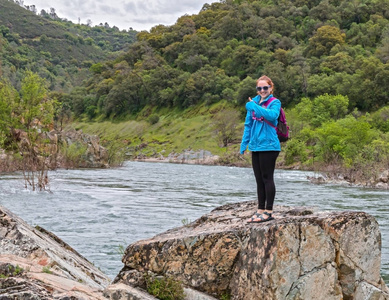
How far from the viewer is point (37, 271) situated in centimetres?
692

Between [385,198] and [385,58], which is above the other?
[385,58]

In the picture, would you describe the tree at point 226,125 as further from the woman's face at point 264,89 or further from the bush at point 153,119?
the woman's face at point 264,89

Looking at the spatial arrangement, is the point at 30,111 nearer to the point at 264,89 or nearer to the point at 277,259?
the point at 264,89

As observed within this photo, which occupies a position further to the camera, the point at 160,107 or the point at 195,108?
the point at 160,107

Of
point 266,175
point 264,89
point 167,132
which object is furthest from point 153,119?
point 266,175

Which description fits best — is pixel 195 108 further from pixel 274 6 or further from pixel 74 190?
pixel 74 190

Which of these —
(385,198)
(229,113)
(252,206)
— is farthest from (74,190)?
(229,113)

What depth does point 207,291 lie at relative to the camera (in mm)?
7559

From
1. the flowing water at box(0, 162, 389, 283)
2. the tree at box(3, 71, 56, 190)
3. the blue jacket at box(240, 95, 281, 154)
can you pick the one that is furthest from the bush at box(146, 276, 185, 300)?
the tree at box(3, 71, 56, 190)

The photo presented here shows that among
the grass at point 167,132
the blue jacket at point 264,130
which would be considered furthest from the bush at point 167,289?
the grass at point 167,132

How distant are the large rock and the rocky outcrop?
1115 millimetres

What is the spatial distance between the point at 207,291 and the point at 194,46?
537 ft

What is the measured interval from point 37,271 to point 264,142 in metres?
4.24

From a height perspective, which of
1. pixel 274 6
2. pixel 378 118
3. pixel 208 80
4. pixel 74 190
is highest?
pixel 274 6
